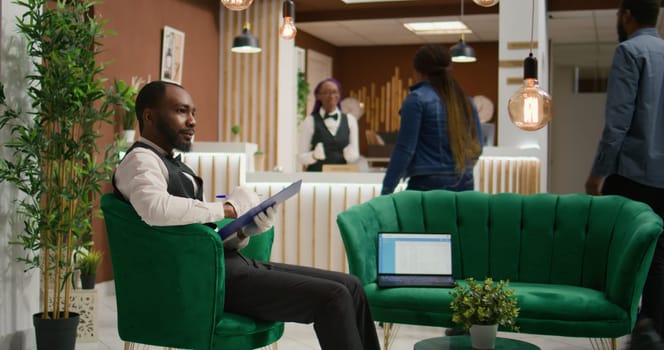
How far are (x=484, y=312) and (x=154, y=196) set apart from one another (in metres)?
1.24

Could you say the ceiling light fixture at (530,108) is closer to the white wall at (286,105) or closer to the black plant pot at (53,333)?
the black plant pot at (53,333)

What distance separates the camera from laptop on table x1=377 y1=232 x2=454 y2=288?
153 inches

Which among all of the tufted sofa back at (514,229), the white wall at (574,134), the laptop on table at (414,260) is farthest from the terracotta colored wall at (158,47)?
the white wall at (574,134)

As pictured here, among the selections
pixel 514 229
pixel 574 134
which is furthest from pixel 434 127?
pixel 574 134

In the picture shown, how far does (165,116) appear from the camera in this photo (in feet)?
10.4

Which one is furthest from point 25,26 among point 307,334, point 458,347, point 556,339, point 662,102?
point 556,339

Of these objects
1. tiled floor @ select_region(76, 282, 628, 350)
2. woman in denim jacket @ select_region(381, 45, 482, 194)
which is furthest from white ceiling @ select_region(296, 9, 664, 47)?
woman in denim jacket @ select_region(381, 45, 482, 194)

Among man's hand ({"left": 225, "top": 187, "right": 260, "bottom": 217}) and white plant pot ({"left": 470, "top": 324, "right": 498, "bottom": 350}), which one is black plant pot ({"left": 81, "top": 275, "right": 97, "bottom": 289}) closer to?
man's hand ({"left": 225, "top": 187, "right": 260, "bottom": 217})

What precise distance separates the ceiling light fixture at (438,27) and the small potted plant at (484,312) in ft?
30.2

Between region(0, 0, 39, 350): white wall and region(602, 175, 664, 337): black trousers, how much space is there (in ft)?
10.1

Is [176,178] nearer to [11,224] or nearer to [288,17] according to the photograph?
[11,224]

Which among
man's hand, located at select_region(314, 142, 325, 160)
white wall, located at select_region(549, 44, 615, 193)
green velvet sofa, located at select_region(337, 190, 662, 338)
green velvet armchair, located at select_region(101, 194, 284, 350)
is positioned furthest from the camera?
white wall, located at select_region(549, 44, 615, 193)

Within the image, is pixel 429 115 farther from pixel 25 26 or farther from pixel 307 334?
pixel 25 26

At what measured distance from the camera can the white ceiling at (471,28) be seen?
37.4 ft
